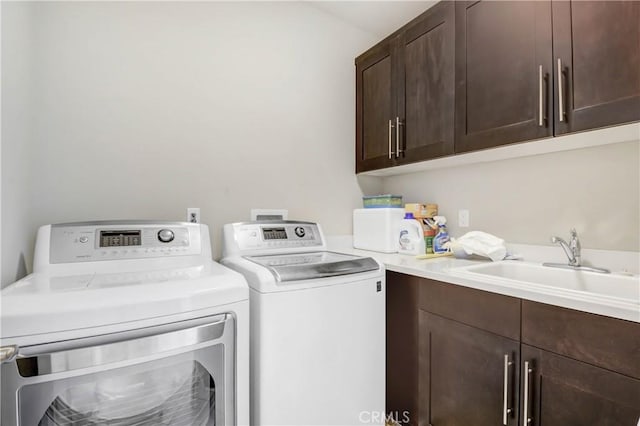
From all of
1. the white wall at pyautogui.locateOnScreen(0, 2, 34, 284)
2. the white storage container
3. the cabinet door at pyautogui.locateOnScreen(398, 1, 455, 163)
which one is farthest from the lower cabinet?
the white wall at pyautogui.locateOnScreen(0, 2, 34, 284)

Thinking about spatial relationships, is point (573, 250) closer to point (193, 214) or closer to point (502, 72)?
point (502, 72)

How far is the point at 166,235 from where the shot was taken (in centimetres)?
134

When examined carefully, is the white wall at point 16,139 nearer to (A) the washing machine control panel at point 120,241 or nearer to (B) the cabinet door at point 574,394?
(A) the washing machine control panel at point 120,241

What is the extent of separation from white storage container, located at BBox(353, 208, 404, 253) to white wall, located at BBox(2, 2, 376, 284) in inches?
7.6

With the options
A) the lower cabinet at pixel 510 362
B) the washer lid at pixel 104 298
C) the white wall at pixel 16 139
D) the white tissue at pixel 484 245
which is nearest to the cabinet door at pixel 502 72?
the white tissue at pixel 484 245

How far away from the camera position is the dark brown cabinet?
3.39 feet

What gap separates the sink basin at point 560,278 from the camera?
117cm

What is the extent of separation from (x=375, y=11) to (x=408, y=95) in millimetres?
750

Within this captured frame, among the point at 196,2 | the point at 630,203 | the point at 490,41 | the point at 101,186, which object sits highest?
the point at 196,2

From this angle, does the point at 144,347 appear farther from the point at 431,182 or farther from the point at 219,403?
the point at 431,182

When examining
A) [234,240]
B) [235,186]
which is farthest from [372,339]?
[235,186]

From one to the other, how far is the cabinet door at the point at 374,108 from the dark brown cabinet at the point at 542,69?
19.9 inches

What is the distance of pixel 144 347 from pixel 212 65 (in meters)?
1.52

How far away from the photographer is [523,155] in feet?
5.21
